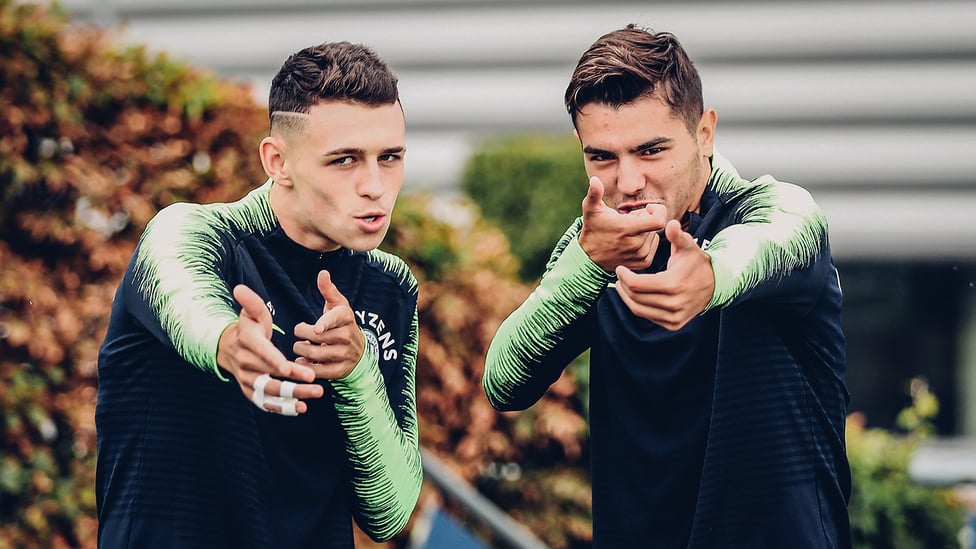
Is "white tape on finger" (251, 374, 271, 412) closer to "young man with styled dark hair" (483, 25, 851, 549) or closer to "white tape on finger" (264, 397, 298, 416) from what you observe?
"white tape on finger" (264, 397, 298, 416)

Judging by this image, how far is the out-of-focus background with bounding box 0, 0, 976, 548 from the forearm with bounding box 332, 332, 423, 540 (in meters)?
1.90

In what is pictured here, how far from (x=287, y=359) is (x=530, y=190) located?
19.2 ft

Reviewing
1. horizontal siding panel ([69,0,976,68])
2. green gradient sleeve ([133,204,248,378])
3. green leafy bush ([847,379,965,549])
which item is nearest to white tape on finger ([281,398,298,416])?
green gradient sleeve ([133,204,248,378])

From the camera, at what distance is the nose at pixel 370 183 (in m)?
3.53

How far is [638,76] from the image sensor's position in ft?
11.5

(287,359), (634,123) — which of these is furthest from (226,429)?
(634,123)

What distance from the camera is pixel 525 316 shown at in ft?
11.8

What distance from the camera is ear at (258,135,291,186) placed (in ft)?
11.8

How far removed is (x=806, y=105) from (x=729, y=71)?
68 cm

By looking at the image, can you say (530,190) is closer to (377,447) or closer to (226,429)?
(377,447)

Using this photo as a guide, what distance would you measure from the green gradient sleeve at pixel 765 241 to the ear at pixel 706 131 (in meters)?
0.21

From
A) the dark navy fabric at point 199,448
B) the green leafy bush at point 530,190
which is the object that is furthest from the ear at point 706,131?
the green leafy bush at point 530,190

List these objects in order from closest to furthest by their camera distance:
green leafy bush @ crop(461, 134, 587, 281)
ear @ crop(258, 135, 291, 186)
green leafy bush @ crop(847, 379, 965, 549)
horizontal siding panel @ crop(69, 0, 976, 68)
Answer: ear @ crop(258, 135, 291, 186) → green leafy bush @ crop(847, 379, 965, 549) → green leafy bush @ crop(461, 134, 587, 281) → horizontal siding panel @ crop(69, 0, 976, 68)

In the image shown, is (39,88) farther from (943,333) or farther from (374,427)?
(943,333)
